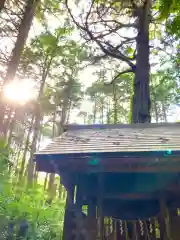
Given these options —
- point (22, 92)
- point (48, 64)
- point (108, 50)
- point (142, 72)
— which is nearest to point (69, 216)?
point (142, 72)

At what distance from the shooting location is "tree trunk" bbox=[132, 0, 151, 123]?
25.3 ft

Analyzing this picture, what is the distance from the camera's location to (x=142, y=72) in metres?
8.43

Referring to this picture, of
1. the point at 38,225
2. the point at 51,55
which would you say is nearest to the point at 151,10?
the point at 51,55

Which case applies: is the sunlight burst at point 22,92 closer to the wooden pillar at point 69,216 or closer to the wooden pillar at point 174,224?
the wooden pillar at point 69,216

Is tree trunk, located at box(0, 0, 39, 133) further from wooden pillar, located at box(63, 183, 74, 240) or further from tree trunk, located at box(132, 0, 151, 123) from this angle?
wooden pillar, located at box(63, 183, 74, 240)

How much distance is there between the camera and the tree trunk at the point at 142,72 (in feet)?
25.3

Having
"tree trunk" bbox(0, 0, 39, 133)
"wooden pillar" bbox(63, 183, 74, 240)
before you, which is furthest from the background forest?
"wooden pillar" bbox(63, 183, 74, 240)

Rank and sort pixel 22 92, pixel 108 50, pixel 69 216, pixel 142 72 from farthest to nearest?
pixel 22 92
pixel 108 50
pixel 142 72
pixel 69 216

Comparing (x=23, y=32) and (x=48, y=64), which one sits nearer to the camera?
(x=23, y=32)

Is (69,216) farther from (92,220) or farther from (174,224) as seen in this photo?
(174,224)

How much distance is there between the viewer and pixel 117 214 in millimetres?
3740

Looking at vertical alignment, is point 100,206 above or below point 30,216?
above

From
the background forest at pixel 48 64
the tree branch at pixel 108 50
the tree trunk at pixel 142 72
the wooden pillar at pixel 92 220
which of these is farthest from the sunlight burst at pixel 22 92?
the wooden pillar at pixel 92 220

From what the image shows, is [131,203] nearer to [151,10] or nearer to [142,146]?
[142,146]
